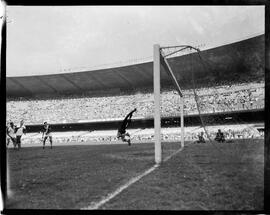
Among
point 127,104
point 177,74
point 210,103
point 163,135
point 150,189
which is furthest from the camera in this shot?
point 127,104

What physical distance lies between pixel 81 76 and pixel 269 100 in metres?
42.3

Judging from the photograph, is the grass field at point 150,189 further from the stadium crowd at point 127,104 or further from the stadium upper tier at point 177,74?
A: the stadium upper tier at point 177,74

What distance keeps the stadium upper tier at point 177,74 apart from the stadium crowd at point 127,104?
1421mm

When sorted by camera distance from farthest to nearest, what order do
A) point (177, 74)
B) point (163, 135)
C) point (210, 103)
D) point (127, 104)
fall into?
1. point (127, 104)
2. point (177, 74)
3. point (210, 103)
4. point (163, 135)

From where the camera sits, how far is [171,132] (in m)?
33.0

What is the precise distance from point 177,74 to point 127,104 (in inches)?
298

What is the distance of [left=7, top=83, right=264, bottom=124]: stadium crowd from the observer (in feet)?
106

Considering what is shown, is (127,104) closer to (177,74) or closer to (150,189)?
(177,74)

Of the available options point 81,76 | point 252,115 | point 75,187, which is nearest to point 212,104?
point 252,115

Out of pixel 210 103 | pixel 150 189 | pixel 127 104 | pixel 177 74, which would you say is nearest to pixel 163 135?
pixel 210 103

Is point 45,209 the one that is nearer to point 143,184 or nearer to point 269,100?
point 143,184

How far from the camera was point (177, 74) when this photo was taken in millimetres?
40406

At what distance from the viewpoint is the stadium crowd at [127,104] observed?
32344mm

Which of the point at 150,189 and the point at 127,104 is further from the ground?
the point at 127,104
